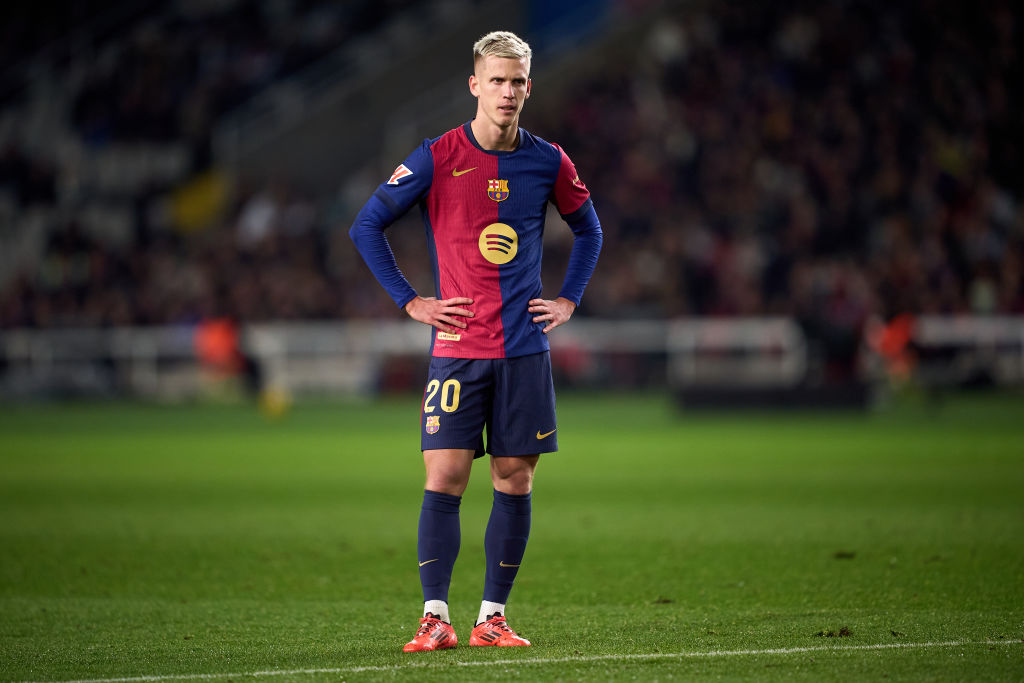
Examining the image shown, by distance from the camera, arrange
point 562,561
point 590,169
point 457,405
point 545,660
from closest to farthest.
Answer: point 545,660
point 457,405
point 562,561
point 590,169

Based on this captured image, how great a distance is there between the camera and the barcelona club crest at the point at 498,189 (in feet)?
16.8

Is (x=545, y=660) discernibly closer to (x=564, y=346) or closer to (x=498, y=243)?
(x=498, y=243)

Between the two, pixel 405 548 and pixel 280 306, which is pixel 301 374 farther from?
pixel 405 548

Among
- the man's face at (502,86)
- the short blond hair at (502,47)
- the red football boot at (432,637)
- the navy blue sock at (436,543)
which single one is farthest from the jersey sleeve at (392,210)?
the red football boot at (432,637)

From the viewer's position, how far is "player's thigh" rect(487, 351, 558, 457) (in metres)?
5.12

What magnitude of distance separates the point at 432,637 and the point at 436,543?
1.15 feet

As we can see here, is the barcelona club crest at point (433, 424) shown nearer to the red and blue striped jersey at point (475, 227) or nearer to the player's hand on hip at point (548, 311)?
the red and blue striped jersey at point (475, 227)

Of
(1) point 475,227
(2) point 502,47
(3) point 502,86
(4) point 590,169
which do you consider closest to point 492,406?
(1) point 475,227

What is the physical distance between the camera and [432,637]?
16.4 feet

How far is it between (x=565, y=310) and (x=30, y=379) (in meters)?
21.5

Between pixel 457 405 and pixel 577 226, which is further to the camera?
pixel 577 226

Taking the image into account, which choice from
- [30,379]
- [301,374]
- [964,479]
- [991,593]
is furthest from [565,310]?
[30,379]

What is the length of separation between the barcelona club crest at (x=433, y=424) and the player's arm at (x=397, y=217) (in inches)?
13.3

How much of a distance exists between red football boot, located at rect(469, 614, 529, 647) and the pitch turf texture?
0.09 m
